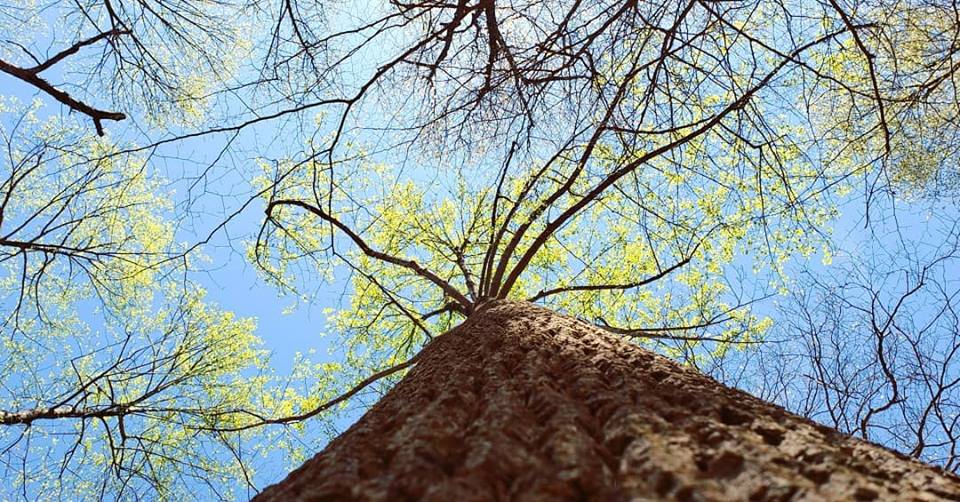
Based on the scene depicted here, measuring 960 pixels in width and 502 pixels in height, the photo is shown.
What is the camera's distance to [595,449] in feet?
3.48

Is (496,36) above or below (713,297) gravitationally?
above

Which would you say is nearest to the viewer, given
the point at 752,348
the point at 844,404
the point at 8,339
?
the point at 844,404

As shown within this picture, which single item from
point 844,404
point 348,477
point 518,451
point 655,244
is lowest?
point 844,404

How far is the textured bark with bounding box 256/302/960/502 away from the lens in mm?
880

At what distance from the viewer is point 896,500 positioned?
908 millimetres

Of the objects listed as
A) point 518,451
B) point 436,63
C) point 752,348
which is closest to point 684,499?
point 518,451

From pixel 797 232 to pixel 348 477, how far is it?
15.7 feet

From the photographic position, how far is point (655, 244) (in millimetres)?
6113

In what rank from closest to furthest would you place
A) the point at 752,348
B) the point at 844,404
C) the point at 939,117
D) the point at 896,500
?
1. the point at 896,500
2. the point at 939,117
3. the point at 844,404
4. the point at 752,348

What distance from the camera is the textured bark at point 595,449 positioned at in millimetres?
880

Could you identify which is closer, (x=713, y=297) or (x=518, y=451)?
(x=518, y=451)

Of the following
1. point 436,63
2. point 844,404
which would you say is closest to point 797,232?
point 844,404

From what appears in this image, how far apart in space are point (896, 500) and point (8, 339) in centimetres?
761

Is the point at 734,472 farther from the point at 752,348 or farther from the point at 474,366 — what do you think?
the point at 752,348
